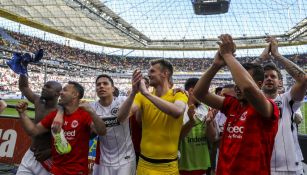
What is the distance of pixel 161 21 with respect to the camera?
23703mm

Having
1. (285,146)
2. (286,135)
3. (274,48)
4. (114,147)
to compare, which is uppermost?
(274,48)

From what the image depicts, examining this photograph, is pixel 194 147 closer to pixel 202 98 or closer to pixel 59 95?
pixel 202 98

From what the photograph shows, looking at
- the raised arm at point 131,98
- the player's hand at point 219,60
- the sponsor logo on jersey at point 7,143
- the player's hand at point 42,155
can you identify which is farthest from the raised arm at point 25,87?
the player's hand at point 219,60

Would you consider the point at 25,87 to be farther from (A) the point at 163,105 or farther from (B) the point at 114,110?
(A) the point at 163,105

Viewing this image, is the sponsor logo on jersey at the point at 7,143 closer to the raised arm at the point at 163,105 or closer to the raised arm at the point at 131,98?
the raised arm at the point at 131,98

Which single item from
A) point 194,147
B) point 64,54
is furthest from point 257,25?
point 194,147

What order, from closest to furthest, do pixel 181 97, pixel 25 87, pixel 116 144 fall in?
1. pixel 181 97
2. pixel 116 144
3. pixel 25 87

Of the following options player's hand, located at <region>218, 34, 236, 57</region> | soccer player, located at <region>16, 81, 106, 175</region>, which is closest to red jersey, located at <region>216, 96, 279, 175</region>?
player's hand, located at <region>218, 34, 236, 57</region>

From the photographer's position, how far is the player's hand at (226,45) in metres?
1.92

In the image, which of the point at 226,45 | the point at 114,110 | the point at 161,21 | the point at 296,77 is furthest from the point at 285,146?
the point at 161,21

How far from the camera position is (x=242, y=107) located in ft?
7.40

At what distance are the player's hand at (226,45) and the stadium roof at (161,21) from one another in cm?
1406

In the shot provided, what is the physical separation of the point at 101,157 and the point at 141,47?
79.2ft

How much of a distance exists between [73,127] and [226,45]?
6.63ft
